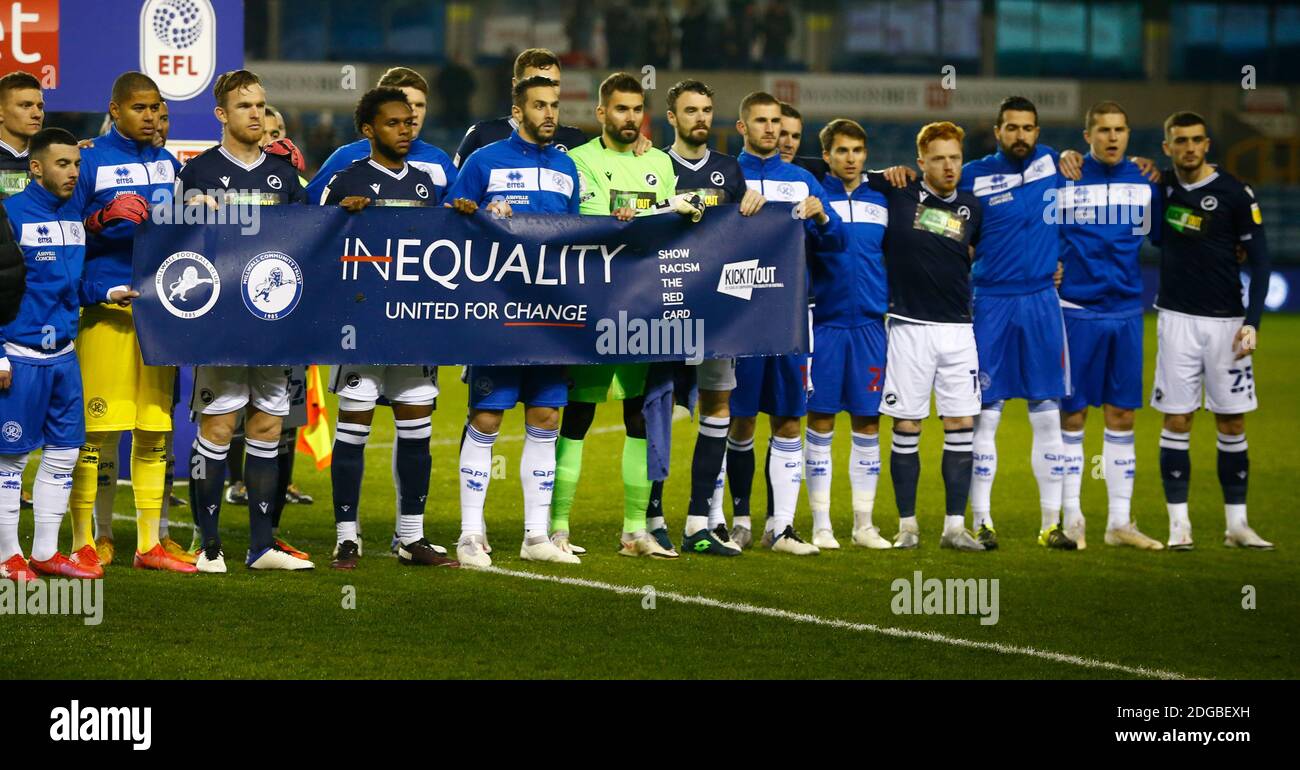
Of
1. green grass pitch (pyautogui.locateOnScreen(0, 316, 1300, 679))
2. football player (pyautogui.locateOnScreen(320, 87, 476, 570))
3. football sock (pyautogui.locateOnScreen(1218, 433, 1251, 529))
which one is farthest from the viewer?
football sock (pyautogui.locateOnScreen(1218, 433, 1251, 529))

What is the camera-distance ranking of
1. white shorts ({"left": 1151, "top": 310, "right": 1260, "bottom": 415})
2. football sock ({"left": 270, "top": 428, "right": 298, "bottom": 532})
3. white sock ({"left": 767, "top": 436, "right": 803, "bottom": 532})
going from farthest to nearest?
1. white shorts ({"left": 1151, "top": 310, "right": 1260, "bottom": 415})
2. football sock ({"left": 270, "top": 428, "right": 298, "bottom": 532})
3. white sock ({"left": 767, "top": 436, "right": 803, "bottom": 532})

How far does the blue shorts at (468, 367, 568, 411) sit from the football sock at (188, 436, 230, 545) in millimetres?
1153

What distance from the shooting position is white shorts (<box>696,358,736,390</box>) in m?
8.16

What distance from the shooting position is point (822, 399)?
8555mm

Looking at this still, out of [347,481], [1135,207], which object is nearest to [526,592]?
[347,481]

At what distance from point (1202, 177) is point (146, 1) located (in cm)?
633

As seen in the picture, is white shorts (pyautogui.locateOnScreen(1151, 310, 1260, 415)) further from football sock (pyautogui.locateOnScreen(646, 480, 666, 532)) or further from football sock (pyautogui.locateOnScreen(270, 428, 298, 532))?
football sock (pyautogui.locateOnScreen(270, 428, 298, 532))

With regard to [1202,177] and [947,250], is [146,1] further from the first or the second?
[1202,177]

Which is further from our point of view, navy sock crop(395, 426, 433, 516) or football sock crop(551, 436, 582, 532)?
football sock crop(551, 436, 582, 532)

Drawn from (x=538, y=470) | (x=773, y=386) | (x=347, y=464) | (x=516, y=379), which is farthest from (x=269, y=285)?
(x=773, y=386)

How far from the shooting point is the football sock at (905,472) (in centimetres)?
872

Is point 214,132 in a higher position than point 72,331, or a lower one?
higher

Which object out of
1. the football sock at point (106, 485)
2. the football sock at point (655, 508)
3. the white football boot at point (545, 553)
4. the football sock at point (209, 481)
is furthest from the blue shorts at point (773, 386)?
the football sock at point (106, 485)

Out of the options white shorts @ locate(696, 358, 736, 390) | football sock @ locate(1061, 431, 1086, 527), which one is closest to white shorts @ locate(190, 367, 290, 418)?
white shorts @ locate(696, 358, 736, 390)
